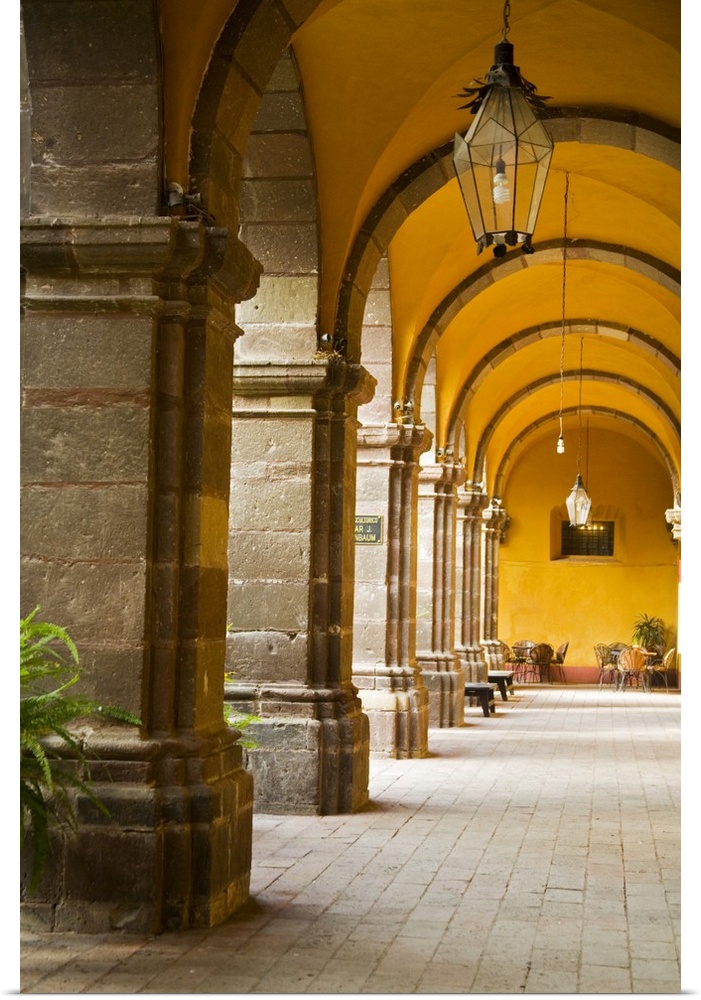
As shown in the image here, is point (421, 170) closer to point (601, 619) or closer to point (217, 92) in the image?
point (217, 92)

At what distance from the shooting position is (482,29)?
7.61m

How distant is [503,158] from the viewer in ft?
16.8

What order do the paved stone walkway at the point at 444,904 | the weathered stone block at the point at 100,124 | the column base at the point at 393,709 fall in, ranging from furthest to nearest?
the column base at the point at 393,709 → the weathered stone block at the point at 100,124 → the paved stone walkway at the point at 444,904

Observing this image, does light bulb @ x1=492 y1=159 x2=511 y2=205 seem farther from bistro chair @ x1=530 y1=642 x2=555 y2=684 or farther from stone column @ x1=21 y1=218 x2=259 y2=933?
bistro chair @ x1=530 y1=642 x2=555 y2=684

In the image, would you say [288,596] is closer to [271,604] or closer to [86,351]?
[271,604]

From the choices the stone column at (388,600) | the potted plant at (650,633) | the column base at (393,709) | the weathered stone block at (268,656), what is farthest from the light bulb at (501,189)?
the potted plant at (650,633)

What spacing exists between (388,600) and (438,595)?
342 cm

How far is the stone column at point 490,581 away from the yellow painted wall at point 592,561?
13.1 feet

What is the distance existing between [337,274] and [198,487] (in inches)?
131

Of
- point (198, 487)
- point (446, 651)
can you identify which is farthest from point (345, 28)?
point (446, 651)

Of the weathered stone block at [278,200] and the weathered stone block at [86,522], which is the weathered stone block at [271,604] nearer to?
the weathered stone block at [278,200]

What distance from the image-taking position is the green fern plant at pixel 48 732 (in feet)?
14.0

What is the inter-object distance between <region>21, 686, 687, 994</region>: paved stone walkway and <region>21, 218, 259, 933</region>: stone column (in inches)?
16.6

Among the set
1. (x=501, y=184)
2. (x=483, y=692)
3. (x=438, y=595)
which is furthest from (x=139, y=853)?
(x=483, y=692)
